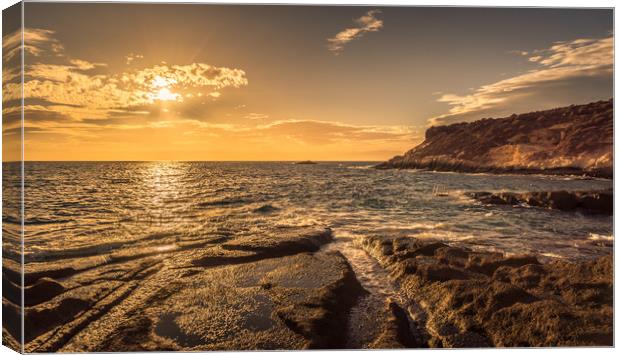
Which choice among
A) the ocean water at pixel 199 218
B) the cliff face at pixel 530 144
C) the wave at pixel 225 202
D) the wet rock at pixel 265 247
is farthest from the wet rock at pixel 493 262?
the wave at pixel 225 202

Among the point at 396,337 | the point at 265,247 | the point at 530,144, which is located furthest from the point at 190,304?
the point at 530,144

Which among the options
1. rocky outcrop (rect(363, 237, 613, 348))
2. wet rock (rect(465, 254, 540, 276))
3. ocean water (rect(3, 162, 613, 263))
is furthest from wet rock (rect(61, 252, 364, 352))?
wet rock (rect(465, 254, 540, 276))

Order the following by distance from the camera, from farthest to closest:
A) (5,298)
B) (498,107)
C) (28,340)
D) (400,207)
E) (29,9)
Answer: (400,207) < (498,107) < (29,9) < (5,298) < (28,340)

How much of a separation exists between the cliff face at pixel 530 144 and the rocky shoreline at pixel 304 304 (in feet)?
9.21

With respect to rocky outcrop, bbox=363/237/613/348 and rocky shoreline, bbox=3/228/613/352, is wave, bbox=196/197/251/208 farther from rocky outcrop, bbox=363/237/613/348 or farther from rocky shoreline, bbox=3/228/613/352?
rocky outcrop, bbox=363/237/613/348

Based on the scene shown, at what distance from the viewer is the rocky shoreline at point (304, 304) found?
4.84 m

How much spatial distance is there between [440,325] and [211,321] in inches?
130

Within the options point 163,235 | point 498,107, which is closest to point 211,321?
A: point 163,235

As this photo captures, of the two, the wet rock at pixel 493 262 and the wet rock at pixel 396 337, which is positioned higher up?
the wet rock at pixel 493 262

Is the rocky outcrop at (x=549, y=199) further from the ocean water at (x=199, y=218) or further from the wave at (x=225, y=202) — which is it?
the wave at (x=225, y=202)

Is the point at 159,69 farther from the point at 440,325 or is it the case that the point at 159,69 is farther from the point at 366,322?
the point at 440,325

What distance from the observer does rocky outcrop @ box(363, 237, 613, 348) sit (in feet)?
15.9

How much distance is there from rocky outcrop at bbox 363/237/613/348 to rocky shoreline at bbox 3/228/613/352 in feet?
0.05

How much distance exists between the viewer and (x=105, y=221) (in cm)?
885
